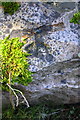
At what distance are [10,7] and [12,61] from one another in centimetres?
66

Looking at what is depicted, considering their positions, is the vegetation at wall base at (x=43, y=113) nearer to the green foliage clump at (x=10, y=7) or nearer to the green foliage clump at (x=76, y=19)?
the green foliage clump at (x=76, y=19)

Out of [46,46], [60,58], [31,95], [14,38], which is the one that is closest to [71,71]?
[60,58]

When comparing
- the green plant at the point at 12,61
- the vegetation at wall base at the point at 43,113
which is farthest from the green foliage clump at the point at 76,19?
the vegetation at wall base at the point at 43,113

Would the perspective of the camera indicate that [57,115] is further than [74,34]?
Yes

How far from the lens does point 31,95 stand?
2.88m

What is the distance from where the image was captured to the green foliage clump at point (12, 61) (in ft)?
8.28

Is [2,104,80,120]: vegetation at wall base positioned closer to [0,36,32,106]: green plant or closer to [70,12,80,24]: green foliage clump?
[0,36,32,106]: green plant

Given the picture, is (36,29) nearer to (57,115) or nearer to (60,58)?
(60,58)

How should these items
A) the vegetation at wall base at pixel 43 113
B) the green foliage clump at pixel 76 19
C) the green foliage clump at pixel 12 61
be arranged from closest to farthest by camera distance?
the green foliage clump at pixel 12 61 < the green foliage clump at pixel 76 19 < the vegetation at wall base at pixel 43 113

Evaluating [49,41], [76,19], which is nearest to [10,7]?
[49,41]

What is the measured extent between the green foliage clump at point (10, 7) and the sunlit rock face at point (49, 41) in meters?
0.05

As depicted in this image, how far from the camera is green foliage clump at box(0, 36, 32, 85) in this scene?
2.52 metres

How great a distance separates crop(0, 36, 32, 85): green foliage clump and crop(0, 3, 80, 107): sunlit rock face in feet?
0.26

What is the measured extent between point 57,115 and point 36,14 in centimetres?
136
